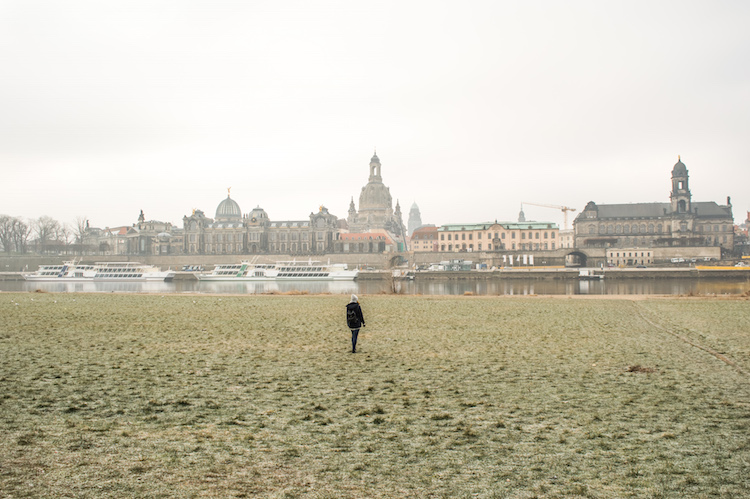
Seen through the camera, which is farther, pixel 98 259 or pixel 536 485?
pixel 98 259

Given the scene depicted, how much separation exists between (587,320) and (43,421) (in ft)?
54.2

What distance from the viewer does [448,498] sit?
4.74m

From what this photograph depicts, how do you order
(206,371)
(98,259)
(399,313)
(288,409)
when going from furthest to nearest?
(98,259) < (399,313) < (206,371) < (288,409)

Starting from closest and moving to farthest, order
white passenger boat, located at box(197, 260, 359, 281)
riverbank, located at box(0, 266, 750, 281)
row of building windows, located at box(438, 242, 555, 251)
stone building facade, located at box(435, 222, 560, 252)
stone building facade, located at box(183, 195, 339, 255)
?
riverbank, located at box(0, 266, 750, 281) → white passenger boat, located at box(197, 260, 359, 281) → row of building windows, located at box(438, 242, 555, 251) → stone building facade, located at box(435, 222, 560, 252) → stone building facade, located at box(183, 195, 339, 255)

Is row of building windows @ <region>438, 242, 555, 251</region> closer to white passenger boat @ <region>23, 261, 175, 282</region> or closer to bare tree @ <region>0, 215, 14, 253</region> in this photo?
white passenger boat @ <region>23, 261, 175, 282</region>

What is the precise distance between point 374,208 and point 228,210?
34242mm

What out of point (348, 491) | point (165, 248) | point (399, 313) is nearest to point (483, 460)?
point (348, 491)

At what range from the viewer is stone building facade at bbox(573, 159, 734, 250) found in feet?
331

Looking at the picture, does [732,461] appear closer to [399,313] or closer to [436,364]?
[436,364]

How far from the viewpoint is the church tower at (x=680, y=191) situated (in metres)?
102

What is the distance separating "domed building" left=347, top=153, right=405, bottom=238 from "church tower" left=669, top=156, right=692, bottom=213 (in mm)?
60004

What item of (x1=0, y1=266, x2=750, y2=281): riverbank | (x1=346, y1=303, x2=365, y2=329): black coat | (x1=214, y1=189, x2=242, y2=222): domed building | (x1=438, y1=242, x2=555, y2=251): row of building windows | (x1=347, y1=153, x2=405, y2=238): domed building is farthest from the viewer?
(x1=347, y1=153, x2=405, y2=238): domed building

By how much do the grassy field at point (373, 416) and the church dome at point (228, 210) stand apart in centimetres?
11594

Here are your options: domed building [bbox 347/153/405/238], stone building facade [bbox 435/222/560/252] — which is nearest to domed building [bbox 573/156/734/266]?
stone building facade [bbox 435/222/560/252]
